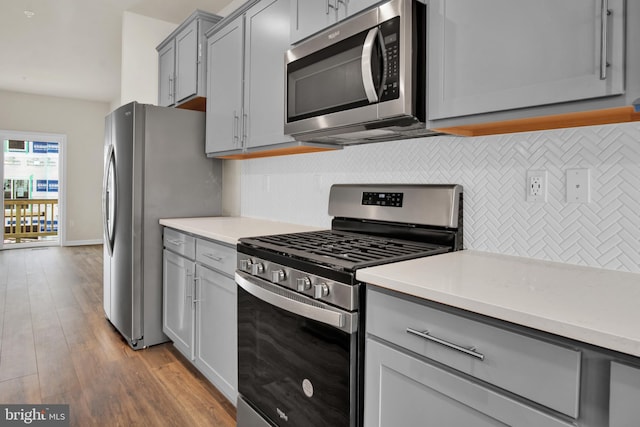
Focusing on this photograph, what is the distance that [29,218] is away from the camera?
7.23 m

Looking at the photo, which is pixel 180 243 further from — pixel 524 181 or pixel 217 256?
pixel 524 181

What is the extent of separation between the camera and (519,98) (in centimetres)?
115

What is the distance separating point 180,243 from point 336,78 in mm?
1468

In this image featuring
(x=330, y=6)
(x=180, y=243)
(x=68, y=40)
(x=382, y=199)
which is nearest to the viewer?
(x=330, y=6)

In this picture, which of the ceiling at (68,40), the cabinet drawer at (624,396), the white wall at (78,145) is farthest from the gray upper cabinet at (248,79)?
the white wall at (78,145)

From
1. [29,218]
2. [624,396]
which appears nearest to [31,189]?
[29,218]

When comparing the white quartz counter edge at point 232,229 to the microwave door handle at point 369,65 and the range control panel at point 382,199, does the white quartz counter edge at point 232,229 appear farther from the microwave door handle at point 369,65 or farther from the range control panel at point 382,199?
the microwave door handle at point 369,65

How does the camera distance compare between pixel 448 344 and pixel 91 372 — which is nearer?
pixel 448 344

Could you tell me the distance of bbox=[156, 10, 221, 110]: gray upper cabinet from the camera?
9.48ft

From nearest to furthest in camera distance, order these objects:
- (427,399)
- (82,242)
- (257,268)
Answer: (427,399)
(257,268)
(82,242)

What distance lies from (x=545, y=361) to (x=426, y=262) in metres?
0.56

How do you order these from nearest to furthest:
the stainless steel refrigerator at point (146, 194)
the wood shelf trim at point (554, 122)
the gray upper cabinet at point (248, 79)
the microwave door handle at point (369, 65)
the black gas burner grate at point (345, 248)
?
the wood shelf trim at point (554, 122), the black gas burner grate at point (345, 248), the microwave door handle at point (369, 65), the gray upper cabinet at point (248, 79), the stainless steel refrigerator at point (146, 194)

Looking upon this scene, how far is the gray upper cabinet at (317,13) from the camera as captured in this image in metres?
1.64

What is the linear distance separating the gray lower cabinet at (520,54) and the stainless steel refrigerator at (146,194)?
6.69 feet
